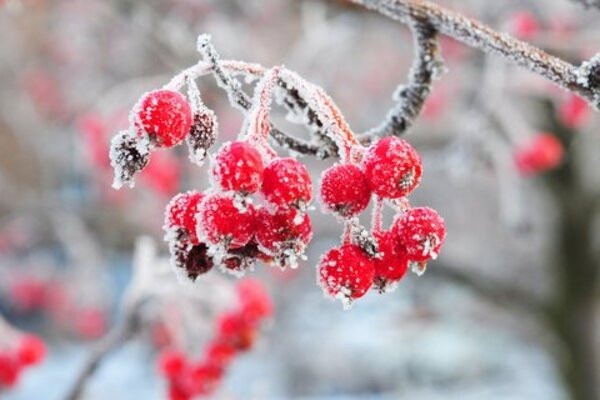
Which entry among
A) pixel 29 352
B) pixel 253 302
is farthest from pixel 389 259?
pixel 29 352

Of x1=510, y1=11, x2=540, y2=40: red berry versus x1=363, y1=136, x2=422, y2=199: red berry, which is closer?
x1=363, y1=136, x2=422, y2=199: red berry

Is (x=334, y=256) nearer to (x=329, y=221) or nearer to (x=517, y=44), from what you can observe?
(x=517, y=44)

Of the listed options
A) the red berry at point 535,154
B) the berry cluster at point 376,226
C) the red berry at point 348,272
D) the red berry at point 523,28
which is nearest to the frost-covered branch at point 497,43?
the berry cluster at point 376,226

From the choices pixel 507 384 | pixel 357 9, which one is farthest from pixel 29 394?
pixel 357 9

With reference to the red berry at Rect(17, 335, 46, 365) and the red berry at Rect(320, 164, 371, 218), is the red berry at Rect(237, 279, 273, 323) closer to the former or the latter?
the red berry at Rect(17, 335, 46, 365)

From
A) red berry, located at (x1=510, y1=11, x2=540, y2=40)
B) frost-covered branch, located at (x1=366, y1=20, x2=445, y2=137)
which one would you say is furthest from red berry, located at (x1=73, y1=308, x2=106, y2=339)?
frost-covered branch, located at (x1=366, y1=20, x2=445, y2=137)

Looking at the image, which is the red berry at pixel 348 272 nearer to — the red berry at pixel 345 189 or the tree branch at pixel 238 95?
the red berry at pixel 345 189

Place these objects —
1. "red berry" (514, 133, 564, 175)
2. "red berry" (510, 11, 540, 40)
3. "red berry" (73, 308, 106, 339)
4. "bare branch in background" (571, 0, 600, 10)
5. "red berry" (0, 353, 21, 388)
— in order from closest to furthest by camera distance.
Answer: "bare branch in background" (571, 0, 600, 10) < "red berry" (0, 353, 21, 388) < "red berry" (510, 11, 540, 40) < "red berry" (514, 133, 564, 175) < "red berry" (73, 308, 106, 339)
